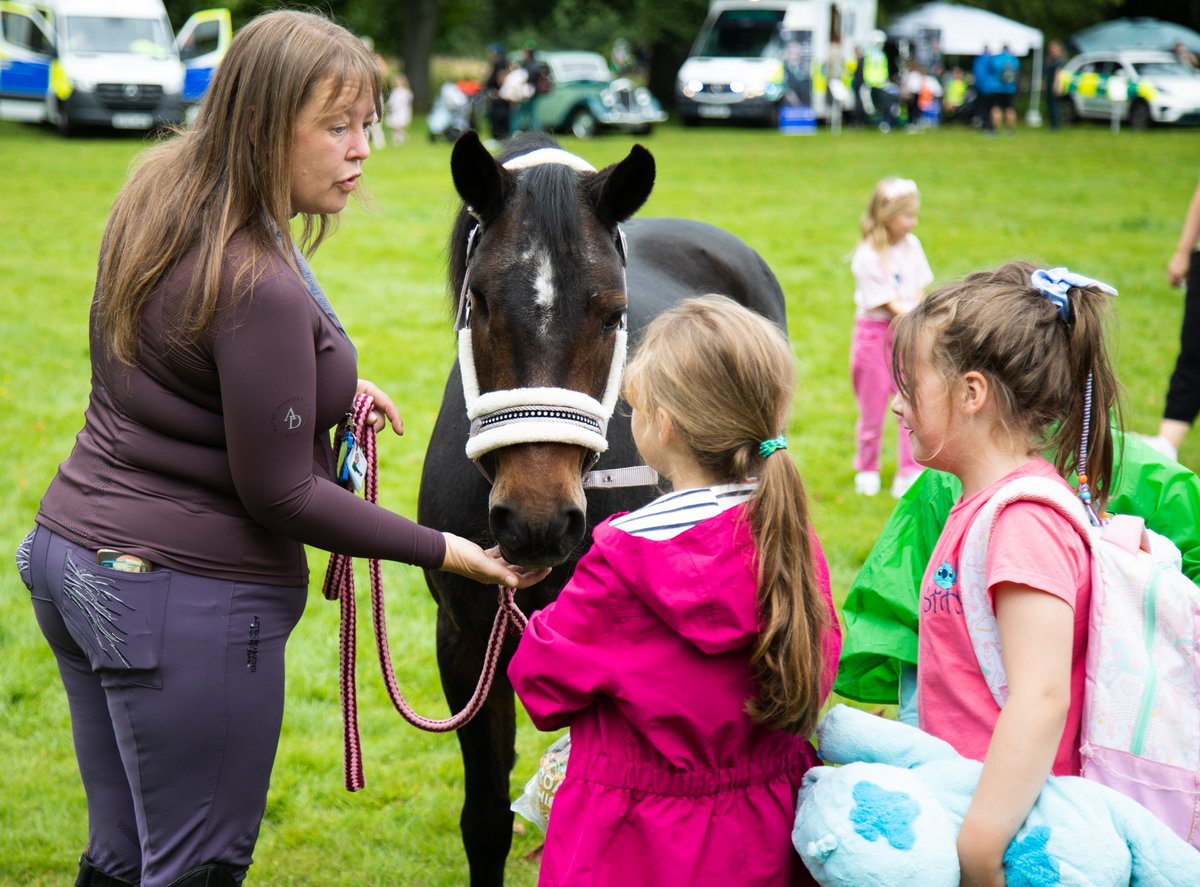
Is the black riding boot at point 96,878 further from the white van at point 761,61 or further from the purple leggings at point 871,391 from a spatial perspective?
the white van at point 761,61

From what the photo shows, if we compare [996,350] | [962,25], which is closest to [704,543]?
[996,350]

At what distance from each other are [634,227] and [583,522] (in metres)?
2.89

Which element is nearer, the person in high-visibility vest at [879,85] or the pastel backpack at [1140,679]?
the pastel backpack at [1140,679]

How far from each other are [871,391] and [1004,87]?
22.4 metres

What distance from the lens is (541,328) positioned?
95.1 inches

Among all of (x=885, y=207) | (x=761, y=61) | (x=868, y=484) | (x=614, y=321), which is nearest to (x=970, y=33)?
(x=761, y=61)

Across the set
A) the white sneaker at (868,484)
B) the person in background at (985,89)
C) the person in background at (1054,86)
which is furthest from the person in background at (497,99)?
the white sneaker at (868,484)

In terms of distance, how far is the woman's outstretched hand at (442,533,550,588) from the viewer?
2.30 meters

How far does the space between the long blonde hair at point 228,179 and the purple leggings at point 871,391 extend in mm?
4677

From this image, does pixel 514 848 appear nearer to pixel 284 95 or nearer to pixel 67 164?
pixel 284 95

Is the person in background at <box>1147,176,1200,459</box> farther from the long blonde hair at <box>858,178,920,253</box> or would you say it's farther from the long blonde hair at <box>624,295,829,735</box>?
the long blonde hair at <box>624,295,829,735</box>

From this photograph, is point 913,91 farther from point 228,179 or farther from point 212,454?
point 212,454

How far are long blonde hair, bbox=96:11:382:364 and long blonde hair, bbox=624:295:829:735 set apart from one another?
0.74 meters

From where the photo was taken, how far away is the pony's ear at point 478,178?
8.14ft
